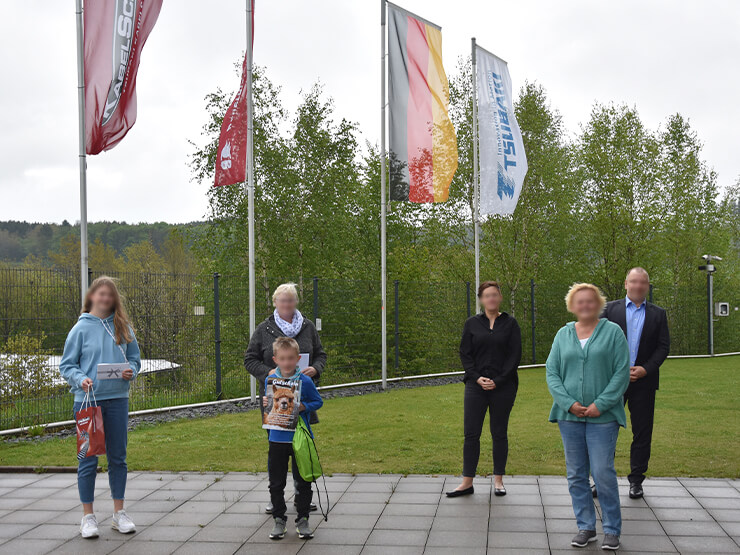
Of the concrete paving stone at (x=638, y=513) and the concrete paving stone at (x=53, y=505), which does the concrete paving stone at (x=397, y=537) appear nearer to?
the concrete paving stone at (x=638, y=513)

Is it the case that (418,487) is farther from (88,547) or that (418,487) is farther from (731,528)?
(88,547)

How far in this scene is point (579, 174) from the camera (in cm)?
2683

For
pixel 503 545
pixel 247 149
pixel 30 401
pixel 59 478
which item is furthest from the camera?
pixel 247 149

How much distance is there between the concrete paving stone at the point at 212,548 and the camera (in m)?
4.54

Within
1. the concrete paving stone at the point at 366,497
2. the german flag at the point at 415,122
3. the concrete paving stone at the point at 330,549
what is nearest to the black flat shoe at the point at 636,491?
the concrete paving stone at the point at 366,497

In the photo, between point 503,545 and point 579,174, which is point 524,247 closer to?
point 579,174

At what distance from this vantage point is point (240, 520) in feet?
17.1

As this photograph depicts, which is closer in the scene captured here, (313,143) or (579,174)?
(313,143)

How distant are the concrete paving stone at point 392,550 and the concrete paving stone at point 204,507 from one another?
1508 millimetres

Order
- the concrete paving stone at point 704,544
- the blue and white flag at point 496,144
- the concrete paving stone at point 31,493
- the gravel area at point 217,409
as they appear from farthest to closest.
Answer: the blue and white flag at point 496,144 → the gravel area at point 217,409 → the concrete paving stone at point 31,493 → the concrete paving stone at point 704,544

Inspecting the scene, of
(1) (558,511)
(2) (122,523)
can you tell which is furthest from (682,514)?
(2) (122,523)

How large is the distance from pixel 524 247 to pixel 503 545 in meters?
20.1

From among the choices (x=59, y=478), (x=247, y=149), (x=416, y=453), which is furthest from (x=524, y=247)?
(x=59, y=478)

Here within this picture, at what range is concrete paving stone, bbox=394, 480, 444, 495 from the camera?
5.93 meters
